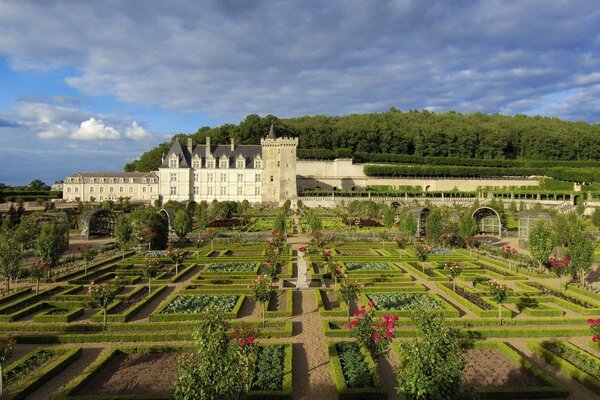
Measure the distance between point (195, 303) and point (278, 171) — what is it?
53806mm

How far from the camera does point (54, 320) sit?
15.4 meters

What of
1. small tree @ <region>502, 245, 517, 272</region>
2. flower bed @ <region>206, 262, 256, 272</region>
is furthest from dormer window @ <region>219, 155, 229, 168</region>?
small tree @ <region>502, 245, 517, 272</region>

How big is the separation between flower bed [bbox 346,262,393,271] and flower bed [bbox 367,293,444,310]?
5249 mm

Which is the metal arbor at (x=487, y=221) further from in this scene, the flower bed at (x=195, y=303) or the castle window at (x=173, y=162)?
the castle window at (x=173, y=162)

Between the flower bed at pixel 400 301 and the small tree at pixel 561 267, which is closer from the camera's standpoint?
the flower bed at pixel 400 301

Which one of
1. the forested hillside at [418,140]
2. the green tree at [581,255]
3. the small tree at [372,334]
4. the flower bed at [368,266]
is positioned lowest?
the flower bed at [368,266]

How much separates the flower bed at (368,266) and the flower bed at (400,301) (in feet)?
17.2

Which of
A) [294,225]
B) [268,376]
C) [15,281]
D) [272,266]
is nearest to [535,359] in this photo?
[268,376]

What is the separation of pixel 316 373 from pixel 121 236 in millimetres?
21352

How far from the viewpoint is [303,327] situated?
14.8 meters

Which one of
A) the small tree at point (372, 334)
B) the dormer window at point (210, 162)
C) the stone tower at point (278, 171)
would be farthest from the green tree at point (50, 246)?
the stone tower at point (278, 171)

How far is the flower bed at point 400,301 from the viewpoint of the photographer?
55.5ft

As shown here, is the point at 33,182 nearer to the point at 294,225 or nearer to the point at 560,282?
the point at 294,225

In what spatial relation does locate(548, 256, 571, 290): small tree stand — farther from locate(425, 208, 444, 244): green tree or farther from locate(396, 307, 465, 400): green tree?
locate(396, 307, 465, 400): green tree
